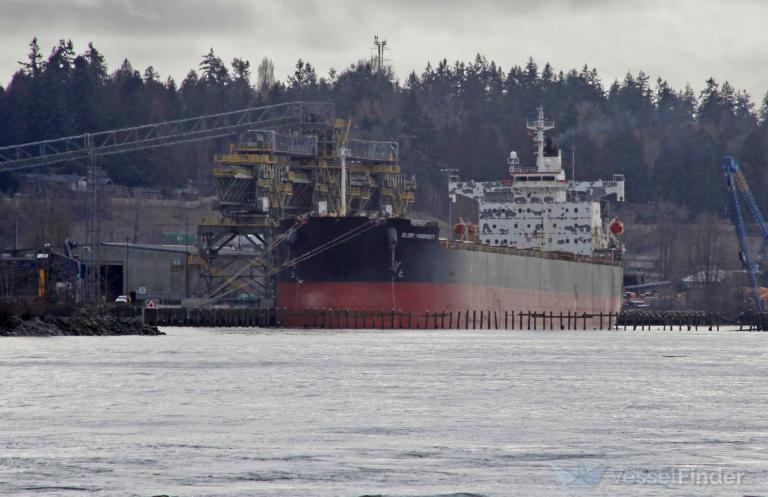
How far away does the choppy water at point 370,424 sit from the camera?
21.9m

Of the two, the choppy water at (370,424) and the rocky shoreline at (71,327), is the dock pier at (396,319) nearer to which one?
the rocky shoreline at (71,327)

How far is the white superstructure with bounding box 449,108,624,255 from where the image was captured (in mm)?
99938

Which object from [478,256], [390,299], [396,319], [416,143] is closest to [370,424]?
[390,299]

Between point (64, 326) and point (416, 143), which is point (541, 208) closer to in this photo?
point (64, 326)

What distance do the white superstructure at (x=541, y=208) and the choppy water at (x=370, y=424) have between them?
48946mm

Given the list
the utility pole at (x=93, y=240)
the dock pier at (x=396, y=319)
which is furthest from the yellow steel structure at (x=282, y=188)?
the dock pier at (x=396, y=319)

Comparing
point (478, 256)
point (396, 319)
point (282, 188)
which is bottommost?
point (396, 319)

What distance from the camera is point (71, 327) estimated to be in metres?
67.5

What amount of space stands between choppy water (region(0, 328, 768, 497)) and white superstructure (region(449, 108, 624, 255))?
48.9 m

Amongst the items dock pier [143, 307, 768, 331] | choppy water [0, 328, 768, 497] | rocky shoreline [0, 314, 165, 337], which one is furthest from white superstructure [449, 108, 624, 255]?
choppy water [0, 328, 768, 497]

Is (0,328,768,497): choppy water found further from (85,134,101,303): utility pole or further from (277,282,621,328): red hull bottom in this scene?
(85,134,101,303): utility pole

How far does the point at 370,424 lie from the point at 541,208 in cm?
7302

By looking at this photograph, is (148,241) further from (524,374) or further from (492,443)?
(492,443)

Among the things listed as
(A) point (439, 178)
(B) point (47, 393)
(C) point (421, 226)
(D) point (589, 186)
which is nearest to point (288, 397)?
(B) point (47, 393)
